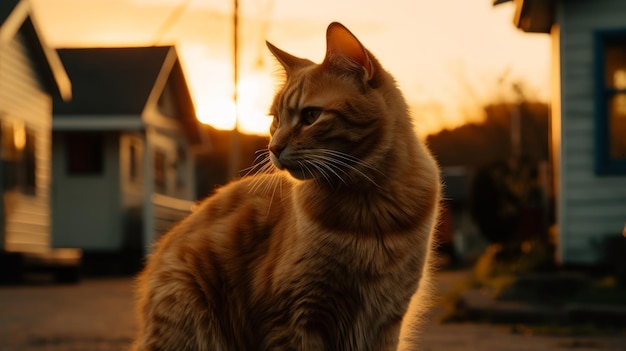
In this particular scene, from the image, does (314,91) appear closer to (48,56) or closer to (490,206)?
(48,56)

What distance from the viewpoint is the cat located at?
12.9 feet

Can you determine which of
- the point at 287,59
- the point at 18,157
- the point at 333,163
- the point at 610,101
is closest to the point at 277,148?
the point at 333,163

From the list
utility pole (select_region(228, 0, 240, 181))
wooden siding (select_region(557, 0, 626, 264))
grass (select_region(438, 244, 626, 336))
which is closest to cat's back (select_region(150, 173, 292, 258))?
grass (select_region(438, 244, 626, 336))

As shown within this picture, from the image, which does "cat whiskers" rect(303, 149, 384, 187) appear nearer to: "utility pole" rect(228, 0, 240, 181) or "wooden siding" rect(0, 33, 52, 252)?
"wooden siding" rect(0, 33, 52, 252)

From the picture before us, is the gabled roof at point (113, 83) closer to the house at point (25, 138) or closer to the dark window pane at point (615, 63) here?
the house at point (25, 138)

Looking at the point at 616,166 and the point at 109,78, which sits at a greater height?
the point at 109,78

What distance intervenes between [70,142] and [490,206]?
10883mm

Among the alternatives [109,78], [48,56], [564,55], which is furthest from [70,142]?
[564,55]

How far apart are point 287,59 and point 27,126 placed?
1534 cm

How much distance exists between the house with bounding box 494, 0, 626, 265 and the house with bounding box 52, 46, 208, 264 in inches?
549

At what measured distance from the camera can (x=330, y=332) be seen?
3967 mm

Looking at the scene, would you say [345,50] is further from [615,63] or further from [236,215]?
[615,63]

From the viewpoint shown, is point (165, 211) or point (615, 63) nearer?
point (615, 63)

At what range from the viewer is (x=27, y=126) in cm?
1878
